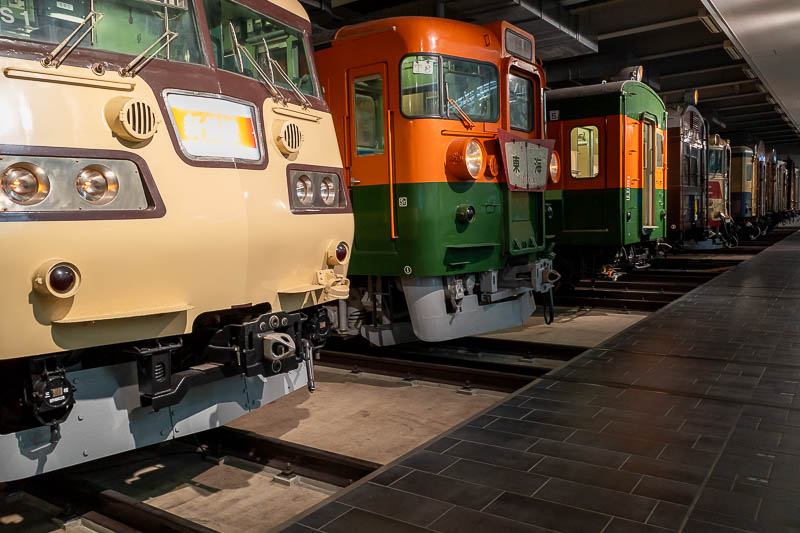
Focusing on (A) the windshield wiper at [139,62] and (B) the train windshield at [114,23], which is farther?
(A) the windshield wiper at [139,62]

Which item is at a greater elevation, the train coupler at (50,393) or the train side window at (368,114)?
the train side window at (368,114)

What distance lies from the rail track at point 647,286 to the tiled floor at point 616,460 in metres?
5.09

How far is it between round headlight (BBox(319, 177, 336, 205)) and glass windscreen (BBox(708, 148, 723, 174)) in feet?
59.7

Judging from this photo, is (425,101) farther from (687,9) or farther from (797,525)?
(687,9)

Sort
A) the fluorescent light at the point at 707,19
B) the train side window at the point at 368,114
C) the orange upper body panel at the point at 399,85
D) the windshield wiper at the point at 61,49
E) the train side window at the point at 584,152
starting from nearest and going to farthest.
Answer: the windshield wiper at the point at 61,49 → the orange upper body panel at the point at 399,85 → the train side window at the point at 368,114 → the train side window at the point at 584,152 → the fluorescent light at the point at 707,19

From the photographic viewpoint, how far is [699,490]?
10.3 ft

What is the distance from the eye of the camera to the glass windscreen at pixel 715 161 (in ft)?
64.8

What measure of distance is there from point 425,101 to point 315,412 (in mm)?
2934

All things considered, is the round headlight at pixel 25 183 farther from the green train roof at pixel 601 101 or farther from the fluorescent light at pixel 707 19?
the fluorescent light at pixel 707 19

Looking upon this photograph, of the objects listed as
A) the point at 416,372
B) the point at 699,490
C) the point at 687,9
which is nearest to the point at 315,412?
the point at 416,372

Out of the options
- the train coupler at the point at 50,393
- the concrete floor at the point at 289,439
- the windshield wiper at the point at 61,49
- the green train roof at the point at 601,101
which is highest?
the green train roof at the point at 601,101

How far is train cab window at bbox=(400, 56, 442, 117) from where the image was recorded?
20.2 ft

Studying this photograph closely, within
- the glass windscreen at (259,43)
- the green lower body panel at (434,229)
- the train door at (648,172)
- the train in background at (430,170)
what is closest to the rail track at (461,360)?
the train in background at (430,170)

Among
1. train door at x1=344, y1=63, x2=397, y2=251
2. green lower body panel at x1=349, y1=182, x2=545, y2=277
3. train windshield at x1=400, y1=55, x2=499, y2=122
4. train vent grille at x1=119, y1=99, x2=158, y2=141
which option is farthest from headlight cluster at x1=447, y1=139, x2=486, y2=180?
train vent grille at x1=119, y1=99, x2=158, y2=141
